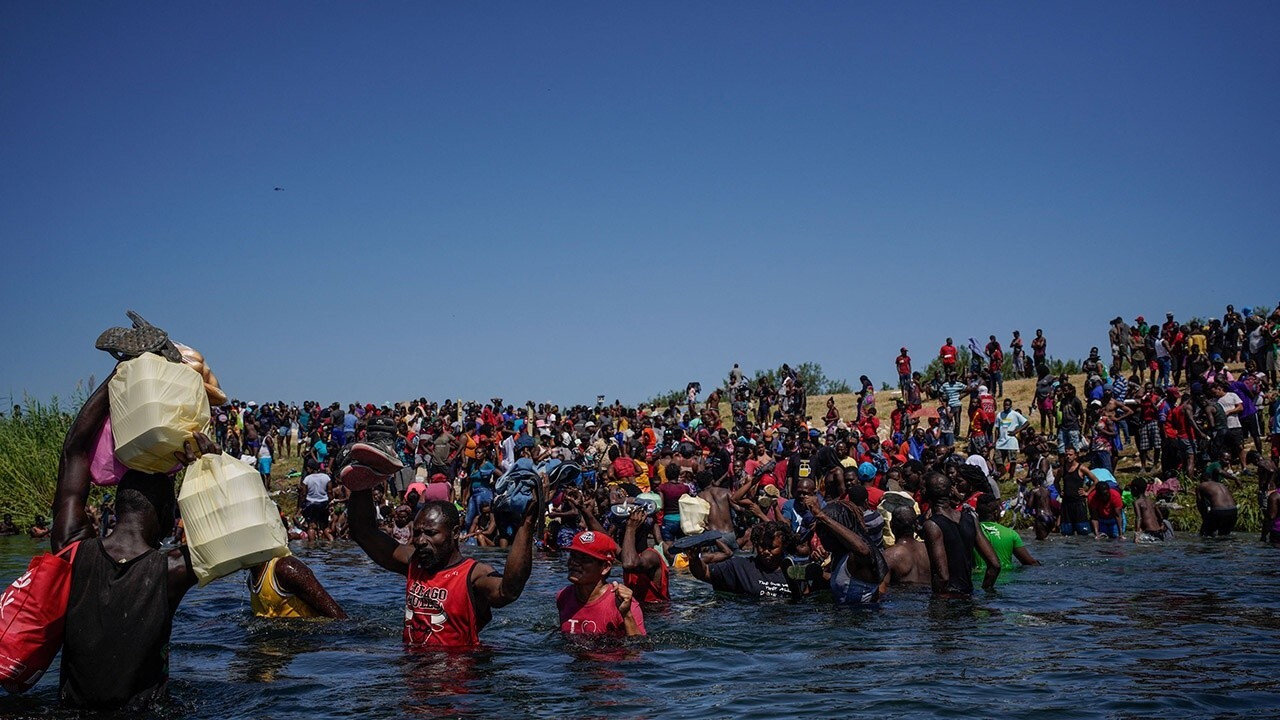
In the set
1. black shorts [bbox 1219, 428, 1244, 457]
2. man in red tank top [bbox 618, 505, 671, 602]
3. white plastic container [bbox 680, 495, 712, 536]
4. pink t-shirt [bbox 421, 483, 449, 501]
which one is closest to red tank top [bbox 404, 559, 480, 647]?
man in red tank top [bbox 618, 505, 671, 602]

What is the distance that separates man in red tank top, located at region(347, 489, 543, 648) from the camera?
692cm

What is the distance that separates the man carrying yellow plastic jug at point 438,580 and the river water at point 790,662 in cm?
32

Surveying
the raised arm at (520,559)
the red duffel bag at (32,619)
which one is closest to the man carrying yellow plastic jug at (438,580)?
the raised arm at (520,559)

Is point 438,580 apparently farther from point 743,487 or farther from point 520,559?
point 743,487

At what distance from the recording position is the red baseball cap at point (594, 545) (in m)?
7.47

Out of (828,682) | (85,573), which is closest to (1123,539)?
(828,682)

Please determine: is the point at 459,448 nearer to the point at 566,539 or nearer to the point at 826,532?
the point at 566,539

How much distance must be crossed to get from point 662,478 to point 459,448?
23.9 feet

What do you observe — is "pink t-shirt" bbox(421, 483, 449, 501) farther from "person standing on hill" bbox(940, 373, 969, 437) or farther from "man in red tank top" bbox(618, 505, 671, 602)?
"person standing on hill" bbox(940, 373, 969, 437)

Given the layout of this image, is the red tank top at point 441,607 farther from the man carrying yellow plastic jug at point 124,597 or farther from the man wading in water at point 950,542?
the man wading in water at point 950,542

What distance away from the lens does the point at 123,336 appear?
5336 mm

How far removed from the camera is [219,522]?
5059mm

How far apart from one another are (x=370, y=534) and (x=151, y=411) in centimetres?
231

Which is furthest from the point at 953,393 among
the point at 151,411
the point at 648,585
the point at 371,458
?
the point at 151,411
